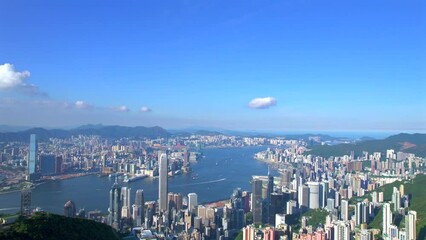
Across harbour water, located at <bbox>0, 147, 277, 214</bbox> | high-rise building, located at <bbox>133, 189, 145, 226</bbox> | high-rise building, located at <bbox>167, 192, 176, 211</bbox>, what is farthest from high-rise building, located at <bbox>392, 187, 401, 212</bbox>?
high-rise building, located at <bbox>133, 189, 145, 226</bbox>

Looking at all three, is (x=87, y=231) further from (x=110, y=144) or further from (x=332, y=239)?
(x=110, y=144)

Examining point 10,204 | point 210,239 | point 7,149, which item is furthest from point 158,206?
point 7,149

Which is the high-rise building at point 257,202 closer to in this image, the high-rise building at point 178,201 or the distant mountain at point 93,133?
the high-rise building at point 178,201

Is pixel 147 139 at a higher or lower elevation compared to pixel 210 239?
higher

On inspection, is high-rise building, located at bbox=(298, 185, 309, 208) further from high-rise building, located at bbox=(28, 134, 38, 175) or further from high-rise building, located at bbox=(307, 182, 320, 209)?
high-rise building, located at bbox=(28, 134, 38, 175)

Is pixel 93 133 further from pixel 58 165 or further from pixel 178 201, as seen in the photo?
pixel 178 201

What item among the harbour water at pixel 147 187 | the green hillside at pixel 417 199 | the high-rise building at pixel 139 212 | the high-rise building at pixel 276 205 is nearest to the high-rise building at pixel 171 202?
the high-rise building at pixel 139 212
